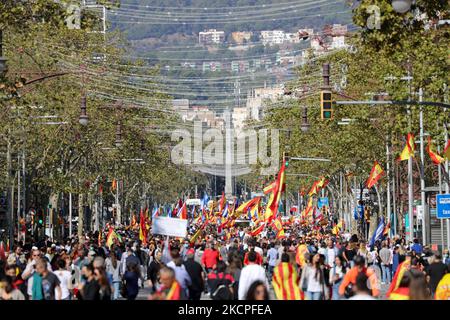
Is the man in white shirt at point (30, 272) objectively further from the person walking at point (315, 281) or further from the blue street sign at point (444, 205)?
the blue street sign at point (444, 205)

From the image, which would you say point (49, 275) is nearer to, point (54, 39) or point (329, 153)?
point (54, 39)

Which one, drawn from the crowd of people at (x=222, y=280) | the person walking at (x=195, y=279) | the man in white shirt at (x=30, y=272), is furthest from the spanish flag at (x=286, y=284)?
the man in white shirt at (x=30, y=272)

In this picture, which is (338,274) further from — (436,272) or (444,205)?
(444,205)

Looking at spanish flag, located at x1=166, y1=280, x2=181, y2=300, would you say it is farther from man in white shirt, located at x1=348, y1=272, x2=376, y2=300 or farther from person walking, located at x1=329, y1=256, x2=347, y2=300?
person walking, located at x1=329, y1=256, x2=347, y2=300

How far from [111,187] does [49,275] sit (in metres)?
73.8

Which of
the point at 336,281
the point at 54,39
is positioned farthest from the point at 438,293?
the point at 54,39

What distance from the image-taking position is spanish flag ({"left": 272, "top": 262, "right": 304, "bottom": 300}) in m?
21.6

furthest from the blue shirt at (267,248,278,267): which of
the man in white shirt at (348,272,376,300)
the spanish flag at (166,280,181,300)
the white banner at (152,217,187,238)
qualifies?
the man in white shirt at (348,272,376,300)

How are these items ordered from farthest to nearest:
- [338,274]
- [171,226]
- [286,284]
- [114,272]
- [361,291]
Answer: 1. [171,226]
2. [114,272]
3. [338,274]
4. [286,284]
5. [361,291]

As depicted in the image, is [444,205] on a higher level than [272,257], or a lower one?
higher

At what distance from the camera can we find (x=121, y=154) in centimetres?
7988

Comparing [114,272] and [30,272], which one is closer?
[30,272]

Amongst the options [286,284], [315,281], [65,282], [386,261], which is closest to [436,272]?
[315,281]

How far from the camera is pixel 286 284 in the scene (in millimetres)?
21734
